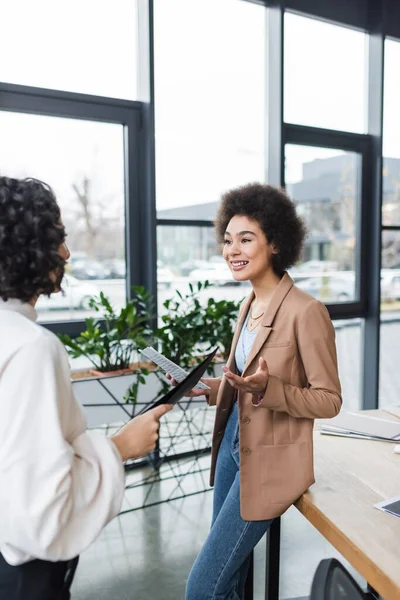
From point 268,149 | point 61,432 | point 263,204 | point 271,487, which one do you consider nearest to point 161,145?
point 268,149

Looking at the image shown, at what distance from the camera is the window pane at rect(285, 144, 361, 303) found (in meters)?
4.05

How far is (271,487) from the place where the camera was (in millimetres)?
1432

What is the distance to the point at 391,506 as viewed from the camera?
51.2 inches

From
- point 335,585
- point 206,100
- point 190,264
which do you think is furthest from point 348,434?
point 206,100

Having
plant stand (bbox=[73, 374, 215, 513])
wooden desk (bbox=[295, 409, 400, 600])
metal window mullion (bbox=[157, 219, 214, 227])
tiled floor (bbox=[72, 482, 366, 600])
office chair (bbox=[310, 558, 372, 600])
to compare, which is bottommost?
tiled floor (bbox=[72, 482, 366, 600])

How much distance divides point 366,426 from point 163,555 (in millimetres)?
1259

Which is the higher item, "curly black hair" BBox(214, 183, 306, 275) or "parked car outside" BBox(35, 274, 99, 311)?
"curly black hair" BBox(214, 183, 306, 275)

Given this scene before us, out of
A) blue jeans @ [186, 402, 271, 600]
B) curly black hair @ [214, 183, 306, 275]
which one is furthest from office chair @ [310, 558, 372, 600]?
curly black hair @ [214, 183, 306, 275]

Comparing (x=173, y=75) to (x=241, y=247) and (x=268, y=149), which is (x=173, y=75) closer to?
(x=268, y=149)

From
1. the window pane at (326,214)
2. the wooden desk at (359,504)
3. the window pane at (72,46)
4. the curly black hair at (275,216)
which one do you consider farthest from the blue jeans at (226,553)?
the window pane at (326,214)

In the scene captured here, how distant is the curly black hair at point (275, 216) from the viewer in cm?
162

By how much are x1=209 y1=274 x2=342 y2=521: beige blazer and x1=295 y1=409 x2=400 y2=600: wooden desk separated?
0.08 metres

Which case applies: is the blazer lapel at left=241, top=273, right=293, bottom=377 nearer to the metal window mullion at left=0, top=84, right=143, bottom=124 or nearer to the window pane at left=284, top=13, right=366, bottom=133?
the metal window mullion at left=0, top=84, right=143, bottom=124

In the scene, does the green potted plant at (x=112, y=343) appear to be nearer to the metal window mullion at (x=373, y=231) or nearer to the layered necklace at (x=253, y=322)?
the layered necklace at (x=253, y=322)
